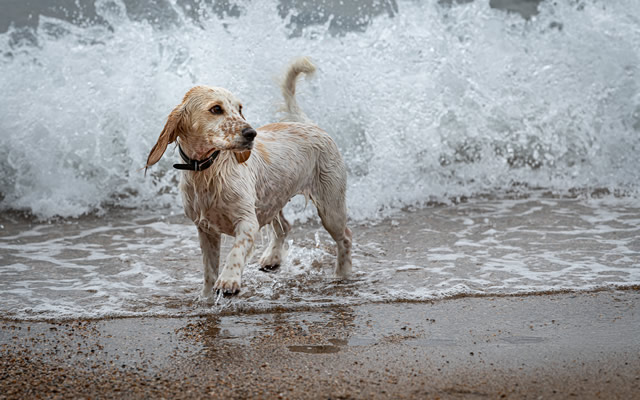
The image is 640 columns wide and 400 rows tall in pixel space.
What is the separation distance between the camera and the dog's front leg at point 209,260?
15.1 feet

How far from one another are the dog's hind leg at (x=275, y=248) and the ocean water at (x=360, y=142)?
11 cm

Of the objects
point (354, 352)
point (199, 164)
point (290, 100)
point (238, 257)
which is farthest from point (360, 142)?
point (354, 352)

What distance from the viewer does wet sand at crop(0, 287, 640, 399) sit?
120 inches

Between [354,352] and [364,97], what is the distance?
22.8 feet

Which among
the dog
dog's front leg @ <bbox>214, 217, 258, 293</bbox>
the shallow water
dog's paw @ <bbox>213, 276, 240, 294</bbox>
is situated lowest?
the shallow water

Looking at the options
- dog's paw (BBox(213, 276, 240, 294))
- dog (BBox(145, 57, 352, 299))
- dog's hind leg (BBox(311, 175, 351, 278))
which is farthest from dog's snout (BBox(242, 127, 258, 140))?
dog's hind leg (BBox(311, 175, 351, 278))

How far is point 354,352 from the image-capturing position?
11.7 ft

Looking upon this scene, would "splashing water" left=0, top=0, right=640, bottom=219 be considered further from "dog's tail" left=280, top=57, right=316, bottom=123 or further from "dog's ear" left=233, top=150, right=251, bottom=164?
"dog's ear" left=233, top=150, right=251, bottom=164

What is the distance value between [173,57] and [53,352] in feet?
23.8

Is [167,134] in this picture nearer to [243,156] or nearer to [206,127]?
[206,127]

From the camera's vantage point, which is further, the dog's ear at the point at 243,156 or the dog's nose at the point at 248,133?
the dog's ear at the point at 243,156

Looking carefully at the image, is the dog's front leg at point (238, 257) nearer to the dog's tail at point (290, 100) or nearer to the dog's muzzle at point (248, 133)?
the dog's muzzle at point (248, 133)

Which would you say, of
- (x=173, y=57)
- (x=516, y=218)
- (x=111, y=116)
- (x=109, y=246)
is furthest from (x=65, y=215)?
(x=516, y=218)

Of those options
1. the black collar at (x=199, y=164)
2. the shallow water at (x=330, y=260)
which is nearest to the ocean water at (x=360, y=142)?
the shallow water at (x=330, y=260)
